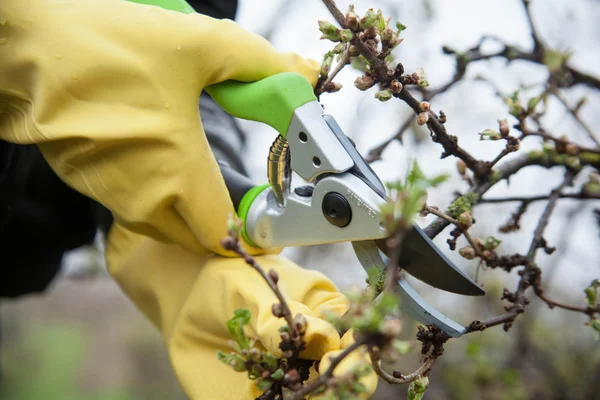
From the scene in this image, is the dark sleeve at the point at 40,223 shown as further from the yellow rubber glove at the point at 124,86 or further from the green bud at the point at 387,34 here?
the green bud at the point at 387,34

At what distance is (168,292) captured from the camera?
89cm

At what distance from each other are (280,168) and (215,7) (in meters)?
0.53

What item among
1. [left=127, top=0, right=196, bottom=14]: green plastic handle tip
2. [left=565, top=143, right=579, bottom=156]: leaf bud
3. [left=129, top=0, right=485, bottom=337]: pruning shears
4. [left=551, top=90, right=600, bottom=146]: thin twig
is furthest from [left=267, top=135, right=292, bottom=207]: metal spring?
[left=551, top=90, right=600, bottom=146]: thin twig

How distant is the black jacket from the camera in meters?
1.10

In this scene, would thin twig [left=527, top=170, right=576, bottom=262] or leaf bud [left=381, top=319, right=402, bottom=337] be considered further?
thin twig [left=527, top=170, right=576, bottom=262]

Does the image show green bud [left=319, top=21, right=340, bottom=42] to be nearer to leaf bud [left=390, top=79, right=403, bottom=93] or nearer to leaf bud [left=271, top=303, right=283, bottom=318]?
leaf bud [left=390, top=79, right=403, bottom=93]

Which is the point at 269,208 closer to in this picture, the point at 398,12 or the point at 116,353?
the point at 398,12

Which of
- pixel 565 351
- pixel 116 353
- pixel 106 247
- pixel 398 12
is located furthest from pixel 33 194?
pixel 116 353

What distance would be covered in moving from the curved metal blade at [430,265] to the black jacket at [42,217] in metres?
0.49

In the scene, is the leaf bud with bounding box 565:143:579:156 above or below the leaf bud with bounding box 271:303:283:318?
above

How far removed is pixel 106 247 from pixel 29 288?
509 millimetres

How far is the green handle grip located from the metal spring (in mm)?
29

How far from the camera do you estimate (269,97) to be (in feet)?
2.31

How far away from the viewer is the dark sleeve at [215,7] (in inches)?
43.8
